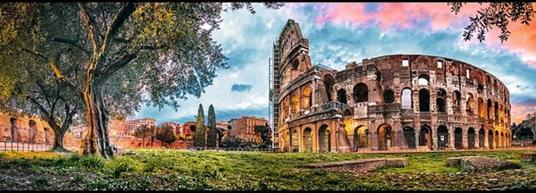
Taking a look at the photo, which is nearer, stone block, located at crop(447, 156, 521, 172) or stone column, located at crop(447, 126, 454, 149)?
stone block, located at crop(447, 156, 521, 172)

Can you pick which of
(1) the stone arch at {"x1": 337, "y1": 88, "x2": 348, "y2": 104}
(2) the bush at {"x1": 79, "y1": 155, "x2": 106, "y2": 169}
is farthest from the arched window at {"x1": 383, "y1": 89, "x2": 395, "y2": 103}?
(2) the bush at {"x1": 79, "y1": 155, "x2": 106, "y2": 169}

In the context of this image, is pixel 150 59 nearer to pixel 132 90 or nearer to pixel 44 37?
pixel 44 37

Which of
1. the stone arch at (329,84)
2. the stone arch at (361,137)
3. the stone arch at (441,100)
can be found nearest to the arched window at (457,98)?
the stone arch at (441,100)

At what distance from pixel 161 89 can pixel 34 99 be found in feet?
37.5

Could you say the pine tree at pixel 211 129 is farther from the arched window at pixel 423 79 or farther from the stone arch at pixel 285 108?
the arched window at pixel 423 79

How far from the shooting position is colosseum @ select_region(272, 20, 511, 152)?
4994cm

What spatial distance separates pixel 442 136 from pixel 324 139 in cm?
1412

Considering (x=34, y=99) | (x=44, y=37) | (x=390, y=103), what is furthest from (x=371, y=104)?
(x=44, y=37)

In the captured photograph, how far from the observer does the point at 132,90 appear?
28047 mm

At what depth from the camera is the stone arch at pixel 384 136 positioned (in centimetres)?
5103

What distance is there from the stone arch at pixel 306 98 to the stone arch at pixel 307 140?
11.8ft

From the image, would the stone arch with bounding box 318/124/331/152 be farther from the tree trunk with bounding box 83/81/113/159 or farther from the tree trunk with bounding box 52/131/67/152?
the tree trunk with bounding box 83/81/113/159

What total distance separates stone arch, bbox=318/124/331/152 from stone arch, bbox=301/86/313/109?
19.4 feet

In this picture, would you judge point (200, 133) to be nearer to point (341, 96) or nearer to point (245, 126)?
point (341, 96)
